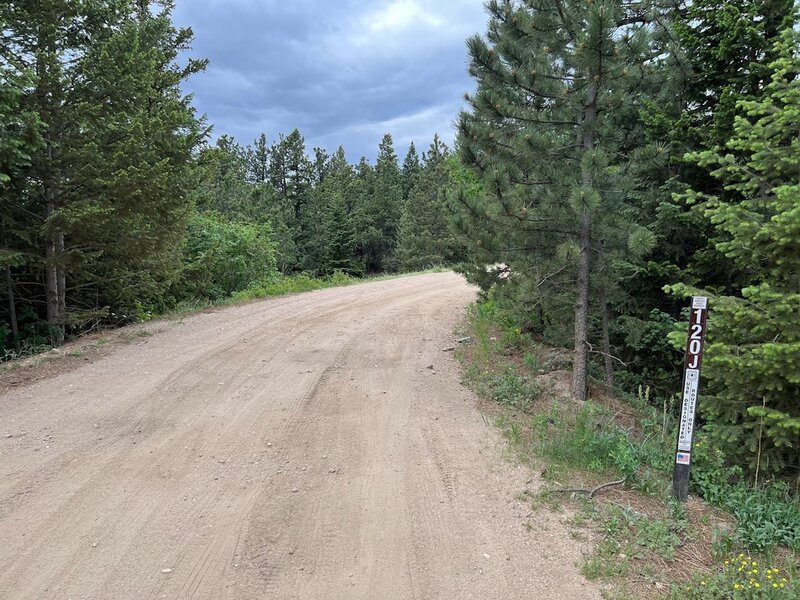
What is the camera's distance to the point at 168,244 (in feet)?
36.1

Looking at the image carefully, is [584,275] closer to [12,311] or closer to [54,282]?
[54,282]

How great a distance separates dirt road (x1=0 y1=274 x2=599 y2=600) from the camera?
3.11m

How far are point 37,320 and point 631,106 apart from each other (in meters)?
11.7

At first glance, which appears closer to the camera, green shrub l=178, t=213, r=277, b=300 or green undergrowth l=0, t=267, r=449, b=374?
green undergrowth l=0, t=267, r=449, b=374

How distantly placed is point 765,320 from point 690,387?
899 mm

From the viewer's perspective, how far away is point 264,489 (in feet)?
13.5

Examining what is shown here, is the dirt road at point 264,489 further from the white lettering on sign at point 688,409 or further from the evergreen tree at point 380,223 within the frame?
the evergreen tree at point 380,223

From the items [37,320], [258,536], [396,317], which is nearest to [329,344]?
[396,317]

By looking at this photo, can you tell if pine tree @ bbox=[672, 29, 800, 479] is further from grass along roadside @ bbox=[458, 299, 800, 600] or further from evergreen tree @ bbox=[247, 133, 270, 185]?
evergreen tree @ bbox=[247, 133, 270, 185]

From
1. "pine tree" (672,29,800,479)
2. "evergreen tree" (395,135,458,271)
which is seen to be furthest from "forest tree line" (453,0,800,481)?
"evergreen tree" (395,135,458,271)

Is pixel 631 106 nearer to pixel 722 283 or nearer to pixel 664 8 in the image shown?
pixel 664 8

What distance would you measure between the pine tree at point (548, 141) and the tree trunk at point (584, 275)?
13 mm

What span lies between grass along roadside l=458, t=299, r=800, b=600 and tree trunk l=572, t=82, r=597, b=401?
0.29 meters

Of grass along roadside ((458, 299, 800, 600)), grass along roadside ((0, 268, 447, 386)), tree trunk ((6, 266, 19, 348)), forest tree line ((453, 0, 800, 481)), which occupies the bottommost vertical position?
grass along roadside ((458, 299, 800, 600))
